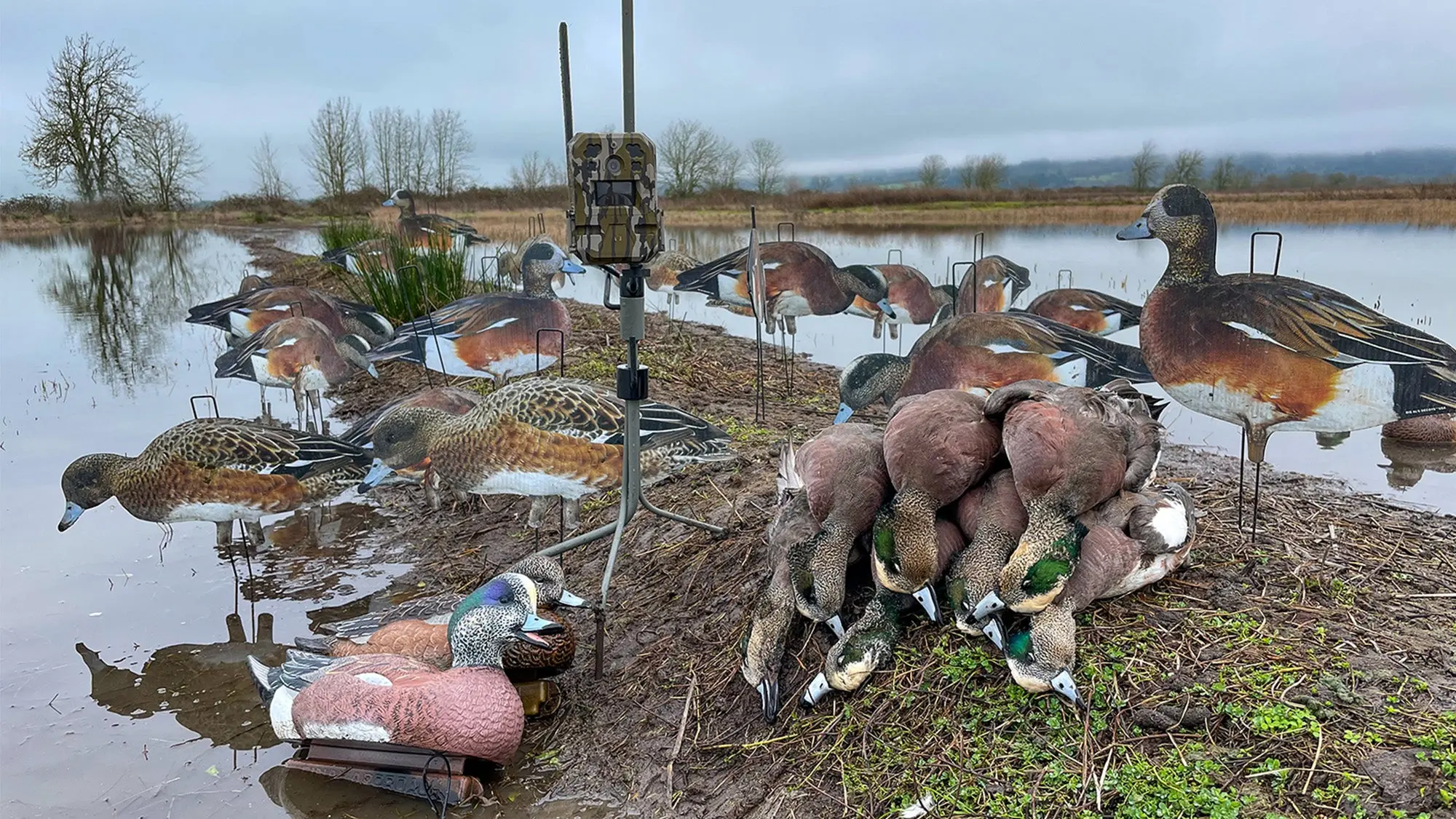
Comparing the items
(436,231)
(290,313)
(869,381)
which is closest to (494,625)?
(869,381)

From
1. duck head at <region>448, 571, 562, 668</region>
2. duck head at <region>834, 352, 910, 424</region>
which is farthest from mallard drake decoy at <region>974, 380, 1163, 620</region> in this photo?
duck head at <region>834, 352, 910, 424</region>

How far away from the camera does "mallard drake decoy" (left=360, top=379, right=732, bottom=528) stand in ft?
15.3

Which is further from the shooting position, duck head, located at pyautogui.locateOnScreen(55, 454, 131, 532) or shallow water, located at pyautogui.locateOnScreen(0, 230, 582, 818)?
duck head, located at pyautogui.locateOnScreen(55, 454, 131, 532)

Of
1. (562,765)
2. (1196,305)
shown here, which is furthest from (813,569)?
(1196,305)

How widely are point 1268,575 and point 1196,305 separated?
3.85 feet

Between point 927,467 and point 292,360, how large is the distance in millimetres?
5899

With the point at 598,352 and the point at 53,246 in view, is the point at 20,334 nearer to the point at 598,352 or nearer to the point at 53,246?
the point at 598,352

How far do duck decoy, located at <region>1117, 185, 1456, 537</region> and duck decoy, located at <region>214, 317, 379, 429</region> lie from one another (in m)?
6.20

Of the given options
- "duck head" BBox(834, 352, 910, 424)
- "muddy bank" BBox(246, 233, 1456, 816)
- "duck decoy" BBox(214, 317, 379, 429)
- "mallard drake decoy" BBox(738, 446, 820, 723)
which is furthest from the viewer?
"duck decoy" BBox(214, 317, 379, 429)

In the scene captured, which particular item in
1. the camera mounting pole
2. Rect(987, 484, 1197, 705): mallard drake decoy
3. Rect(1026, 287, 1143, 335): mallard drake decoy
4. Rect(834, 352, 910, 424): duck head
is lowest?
Rect(987, 484, 1197, 705): mallard drake decoy

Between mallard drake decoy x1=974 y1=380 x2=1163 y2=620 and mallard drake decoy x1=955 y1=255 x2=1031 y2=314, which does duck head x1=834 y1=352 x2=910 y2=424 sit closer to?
mallard drake decoy x1=974 y1=380 x2=1163 y2=620

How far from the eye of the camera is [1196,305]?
3861 mm

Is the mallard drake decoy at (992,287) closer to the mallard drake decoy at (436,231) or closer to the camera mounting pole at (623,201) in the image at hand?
the camera mounting pole at (623,201)

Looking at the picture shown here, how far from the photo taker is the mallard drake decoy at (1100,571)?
2.91m
